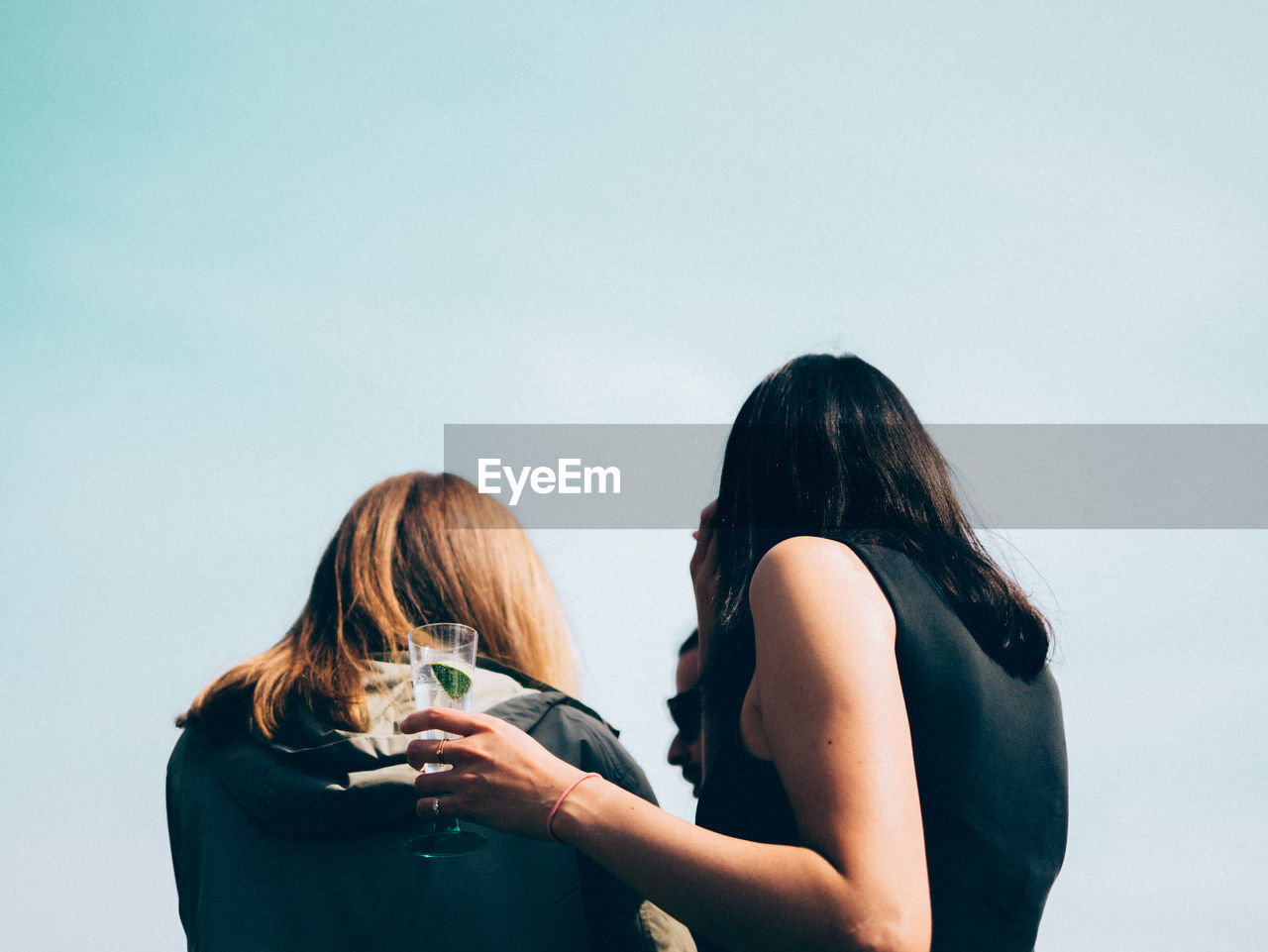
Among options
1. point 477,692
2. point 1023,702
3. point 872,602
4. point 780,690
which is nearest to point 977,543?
point 1023,702

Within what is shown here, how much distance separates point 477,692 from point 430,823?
0.48 m

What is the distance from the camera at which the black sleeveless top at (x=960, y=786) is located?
2.09 meters

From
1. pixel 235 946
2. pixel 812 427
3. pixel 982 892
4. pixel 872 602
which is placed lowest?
pixel 235 946

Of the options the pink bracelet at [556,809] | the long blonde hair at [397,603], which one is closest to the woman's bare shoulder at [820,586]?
the pink bracelet at [556,809]

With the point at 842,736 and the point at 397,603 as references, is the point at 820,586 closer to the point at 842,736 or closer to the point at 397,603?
the point at 842,736

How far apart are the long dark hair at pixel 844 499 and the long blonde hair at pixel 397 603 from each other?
4.27 ft

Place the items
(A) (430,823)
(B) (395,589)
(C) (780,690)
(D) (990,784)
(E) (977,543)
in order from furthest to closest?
(B) (395,589) < (A) (430,823) < (E) (977,543) < (D) (990,784) < (C) (780,690)

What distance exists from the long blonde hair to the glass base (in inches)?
18.7

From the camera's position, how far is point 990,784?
84.6 inches

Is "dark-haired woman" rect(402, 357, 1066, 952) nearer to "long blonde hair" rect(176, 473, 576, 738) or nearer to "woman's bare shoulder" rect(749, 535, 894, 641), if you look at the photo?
"woman's bare shoulder" rect(749, 535, 894, 641)

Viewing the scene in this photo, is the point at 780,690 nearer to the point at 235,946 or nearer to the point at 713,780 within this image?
the point at 713,780

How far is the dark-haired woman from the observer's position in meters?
1.88

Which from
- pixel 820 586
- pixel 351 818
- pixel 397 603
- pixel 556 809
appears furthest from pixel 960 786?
pixel 397 603

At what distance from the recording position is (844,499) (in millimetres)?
2453
